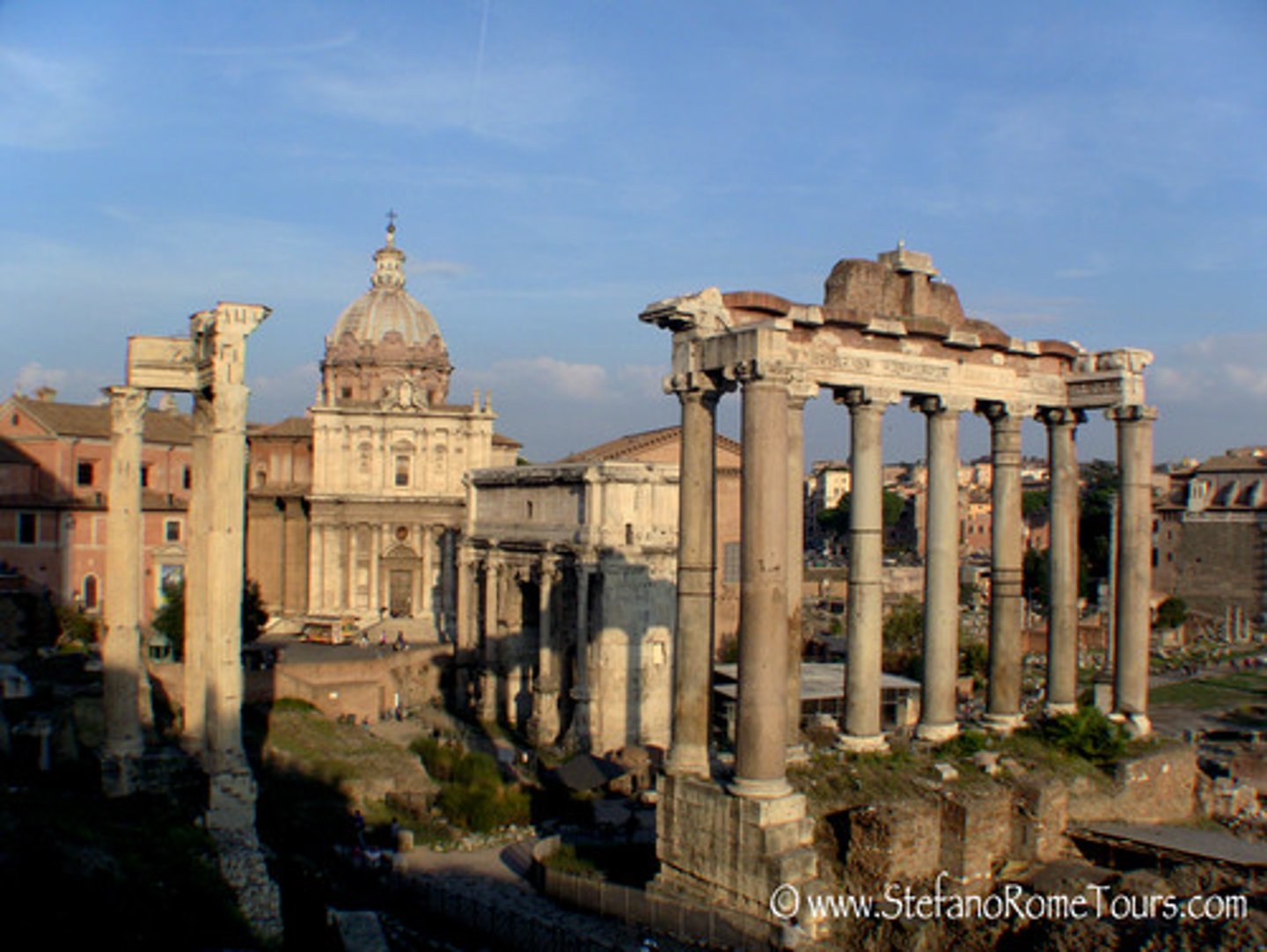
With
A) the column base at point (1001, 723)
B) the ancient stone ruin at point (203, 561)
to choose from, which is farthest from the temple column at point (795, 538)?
the ancient stone ruin at point (203, 561)

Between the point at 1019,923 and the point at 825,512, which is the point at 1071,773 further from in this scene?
the point at 825,512

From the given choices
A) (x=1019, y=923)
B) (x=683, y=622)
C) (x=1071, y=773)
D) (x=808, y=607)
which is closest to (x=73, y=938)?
(x=683, y=622)

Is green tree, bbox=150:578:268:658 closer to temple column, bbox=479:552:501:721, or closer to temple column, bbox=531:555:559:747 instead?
temple column, bbox=479:552:501:721

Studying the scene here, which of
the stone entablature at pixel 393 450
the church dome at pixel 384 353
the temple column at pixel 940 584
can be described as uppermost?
the church dome at pixel 384 353

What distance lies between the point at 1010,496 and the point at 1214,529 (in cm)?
6274

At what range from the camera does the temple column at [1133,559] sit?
19.1 meters

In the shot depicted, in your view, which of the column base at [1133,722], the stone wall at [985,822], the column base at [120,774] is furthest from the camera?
the column base at [120,774]

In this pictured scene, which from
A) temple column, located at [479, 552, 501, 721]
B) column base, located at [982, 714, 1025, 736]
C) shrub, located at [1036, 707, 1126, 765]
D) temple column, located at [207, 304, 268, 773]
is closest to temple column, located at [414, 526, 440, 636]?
temple column, located at [479, 552, 501, 721]

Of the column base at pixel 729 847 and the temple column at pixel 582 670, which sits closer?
the column base at pixel 729 847

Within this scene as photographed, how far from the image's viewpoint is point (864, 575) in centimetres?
1648

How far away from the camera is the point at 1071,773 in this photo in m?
17.1

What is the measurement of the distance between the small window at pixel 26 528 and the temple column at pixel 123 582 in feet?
87.3

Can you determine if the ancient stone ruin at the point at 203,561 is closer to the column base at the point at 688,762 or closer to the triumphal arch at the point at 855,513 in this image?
the column base at the point at 688,762

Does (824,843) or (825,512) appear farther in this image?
(825,512)
